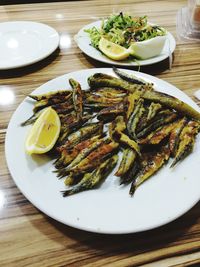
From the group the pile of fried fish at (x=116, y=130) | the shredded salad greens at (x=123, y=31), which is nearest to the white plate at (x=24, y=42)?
the shredded salad greens at (x=123, y=31)

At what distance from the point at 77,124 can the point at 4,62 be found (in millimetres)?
710

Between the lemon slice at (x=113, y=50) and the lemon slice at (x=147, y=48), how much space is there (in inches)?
1.6

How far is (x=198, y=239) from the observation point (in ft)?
2.95

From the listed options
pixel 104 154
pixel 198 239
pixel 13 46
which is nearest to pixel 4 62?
pixel 13 46

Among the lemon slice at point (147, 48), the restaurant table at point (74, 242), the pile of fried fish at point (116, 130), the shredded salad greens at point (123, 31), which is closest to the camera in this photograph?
the restaurant table at point (74, 242)

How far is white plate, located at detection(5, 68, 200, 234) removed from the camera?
0.86 m

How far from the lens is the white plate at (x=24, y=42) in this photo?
1631 millimetres

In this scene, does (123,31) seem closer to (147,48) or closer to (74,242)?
(147,48)

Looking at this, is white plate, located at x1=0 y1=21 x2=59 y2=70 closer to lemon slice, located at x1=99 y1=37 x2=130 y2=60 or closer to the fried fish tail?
lemon slice, located at x1=99 y1=37 x2=130 y2=60

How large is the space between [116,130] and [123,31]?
3.18ft

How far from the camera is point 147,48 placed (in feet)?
5.37

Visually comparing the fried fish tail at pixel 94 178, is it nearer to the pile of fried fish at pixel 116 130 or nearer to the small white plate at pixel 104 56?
the pile of fried fish at pixel 116 130

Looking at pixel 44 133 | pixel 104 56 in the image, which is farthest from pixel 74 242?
pixel 104 56

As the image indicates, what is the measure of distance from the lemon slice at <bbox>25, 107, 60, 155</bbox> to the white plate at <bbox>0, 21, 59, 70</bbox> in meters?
0.60
